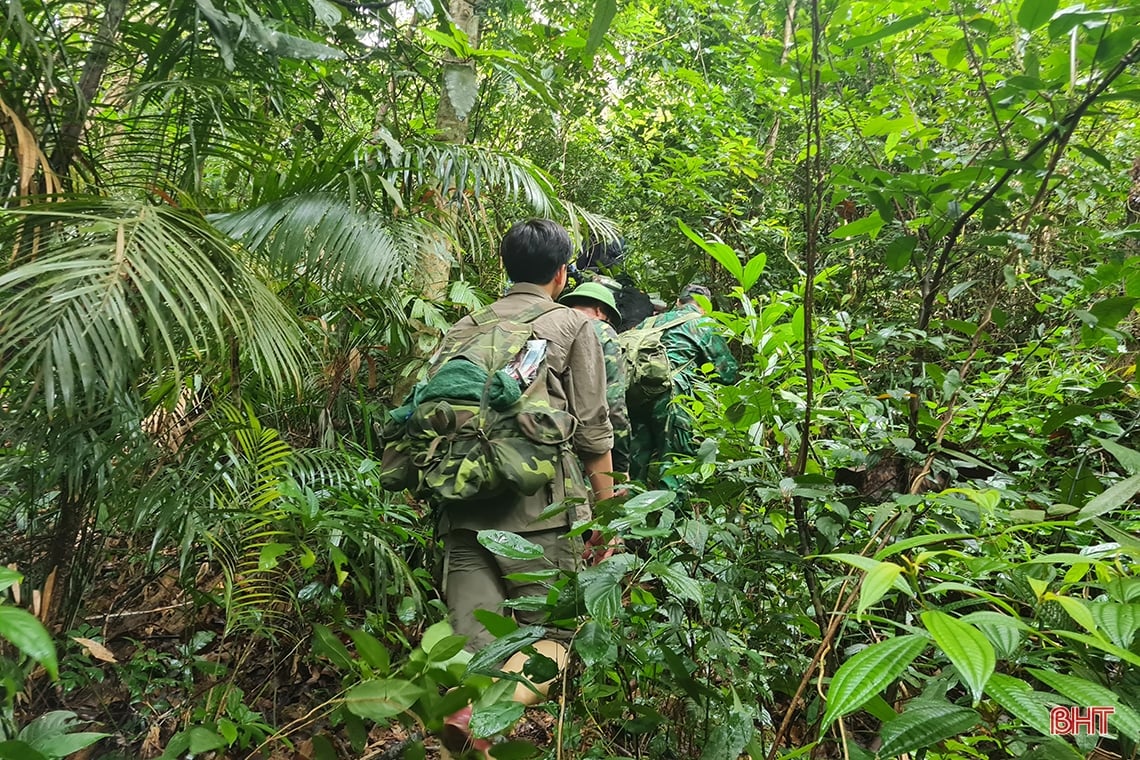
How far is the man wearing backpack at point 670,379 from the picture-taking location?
3.07 metres

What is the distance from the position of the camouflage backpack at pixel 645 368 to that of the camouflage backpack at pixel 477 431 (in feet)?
3.02

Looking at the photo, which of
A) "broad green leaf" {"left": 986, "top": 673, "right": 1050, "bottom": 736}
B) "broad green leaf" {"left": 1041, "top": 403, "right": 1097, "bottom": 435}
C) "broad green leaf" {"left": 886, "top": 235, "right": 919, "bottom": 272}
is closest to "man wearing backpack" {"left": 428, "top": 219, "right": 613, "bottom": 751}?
"broad green leaf" {"left": 886, "top": 235, "right": 919, "bottom": 272}

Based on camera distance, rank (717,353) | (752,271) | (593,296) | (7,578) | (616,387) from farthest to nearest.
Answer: (717,353) → (593,296) → (616,387) → (752,271) → (7,578)

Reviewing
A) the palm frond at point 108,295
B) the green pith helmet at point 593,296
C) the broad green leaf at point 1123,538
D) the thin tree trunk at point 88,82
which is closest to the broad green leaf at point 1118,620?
the broad green leaf at point 1123,538

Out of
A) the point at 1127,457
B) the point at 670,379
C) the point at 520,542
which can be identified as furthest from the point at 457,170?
the point at 1127,457

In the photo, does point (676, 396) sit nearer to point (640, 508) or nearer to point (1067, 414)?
point (1067, 414)

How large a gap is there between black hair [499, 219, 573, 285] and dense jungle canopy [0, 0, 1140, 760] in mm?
450

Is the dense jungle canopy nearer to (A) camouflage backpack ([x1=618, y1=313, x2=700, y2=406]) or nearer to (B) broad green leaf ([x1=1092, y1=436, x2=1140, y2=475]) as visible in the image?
(B) broad green leaf ([x1=1092, y1=436, x2=1140, y2=475])

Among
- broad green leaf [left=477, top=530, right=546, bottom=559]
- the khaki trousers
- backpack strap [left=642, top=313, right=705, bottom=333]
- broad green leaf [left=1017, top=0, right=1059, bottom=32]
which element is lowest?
the khaki trousers

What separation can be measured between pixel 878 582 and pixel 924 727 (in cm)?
24

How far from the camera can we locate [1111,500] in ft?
2.92

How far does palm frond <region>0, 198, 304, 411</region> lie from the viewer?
1370 mm

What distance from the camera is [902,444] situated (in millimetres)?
1392

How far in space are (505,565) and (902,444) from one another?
4.00 feet
